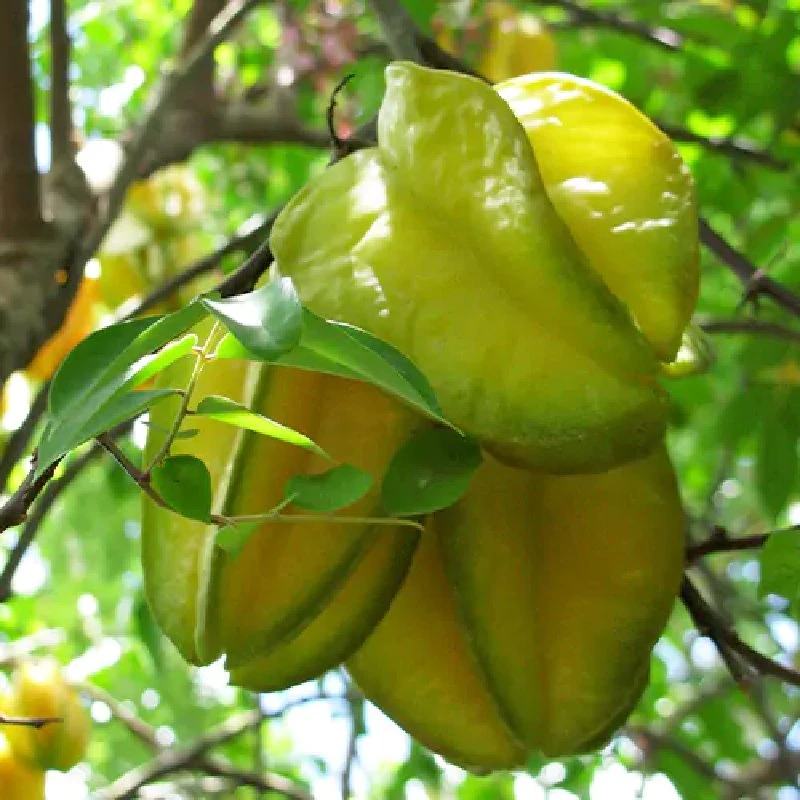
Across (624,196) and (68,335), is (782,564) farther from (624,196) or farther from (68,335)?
(68,335)

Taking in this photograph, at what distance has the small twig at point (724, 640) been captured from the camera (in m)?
0.98

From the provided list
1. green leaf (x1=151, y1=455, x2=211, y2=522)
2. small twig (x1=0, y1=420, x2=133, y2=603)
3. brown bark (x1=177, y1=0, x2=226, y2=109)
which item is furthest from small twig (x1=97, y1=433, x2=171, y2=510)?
brown bark (x1=177, y1=0, x2=226, y2=109)

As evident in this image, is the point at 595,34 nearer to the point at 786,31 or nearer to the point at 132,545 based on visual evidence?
the point at 786,31

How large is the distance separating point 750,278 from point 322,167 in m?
0.67

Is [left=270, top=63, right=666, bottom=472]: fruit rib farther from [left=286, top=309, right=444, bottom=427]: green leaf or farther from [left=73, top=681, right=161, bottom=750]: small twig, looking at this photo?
[left=73, top=681, right=161, bottom=750]: small twig

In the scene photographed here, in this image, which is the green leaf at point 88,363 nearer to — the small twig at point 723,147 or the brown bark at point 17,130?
the brown bark at point 17,130

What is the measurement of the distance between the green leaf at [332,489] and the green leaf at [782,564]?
0.42 metres

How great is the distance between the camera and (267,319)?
523 mm

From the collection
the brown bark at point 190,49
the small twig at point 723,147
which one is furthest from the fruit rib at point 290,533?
the brown bark at point 190,49

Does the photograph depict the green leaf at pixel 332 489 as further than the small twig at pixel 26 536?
No

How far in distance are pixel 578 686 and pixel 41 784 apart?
39.1 inches

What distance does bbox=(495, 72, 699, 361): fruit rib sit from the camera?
71 centimetres

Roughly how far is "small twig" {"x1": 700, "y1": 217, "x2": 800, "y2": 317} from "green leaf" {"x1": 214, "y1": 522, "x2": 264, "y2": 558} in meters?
0.67

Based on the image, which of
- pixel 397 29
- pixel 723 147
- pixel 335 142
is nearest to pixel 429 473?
pixel 335 142
